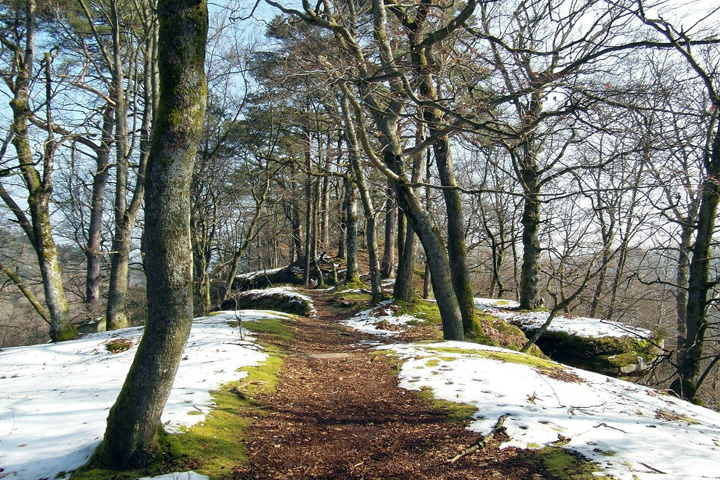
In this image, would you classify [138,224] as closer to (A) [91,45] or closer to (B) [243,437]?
(A) [91,45]

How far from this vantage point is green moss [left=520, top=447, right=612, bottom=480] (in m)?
2.89

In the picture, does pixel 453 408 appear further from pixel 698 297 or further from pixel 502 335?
pixel 698 297

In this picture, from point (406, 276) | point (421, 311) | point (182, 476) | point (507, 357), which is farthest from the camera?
point (406, 276)

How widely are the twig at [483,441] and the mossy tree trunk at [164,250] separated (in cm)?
227

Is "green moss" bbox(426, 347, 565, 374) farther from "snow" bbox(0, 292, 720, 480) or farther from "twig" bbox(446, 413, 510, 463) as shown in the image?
"twig" bbox(446, 413, 510, 463)

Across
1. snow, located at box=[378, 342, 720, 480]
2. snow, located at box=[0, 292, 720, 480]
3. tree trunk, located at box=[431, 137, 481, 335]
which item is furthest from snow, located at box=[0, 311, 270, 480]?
tree trunk, located at box=[431, 137, 481, 335]

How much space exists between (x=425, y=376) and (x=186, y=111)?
4.28 metres

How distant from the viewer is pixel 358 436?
3.93m

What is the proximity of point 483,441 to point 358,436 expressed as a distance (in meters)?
1.14

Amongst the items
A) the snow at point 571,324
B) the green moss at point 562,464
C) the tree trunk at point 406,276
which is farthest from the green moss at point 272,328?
the snow at point 571,324

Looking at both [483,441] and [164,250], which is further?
[483,441]

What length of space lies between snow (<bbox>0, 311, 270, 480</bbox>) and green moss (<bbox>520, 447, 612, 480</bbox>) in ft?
8.44

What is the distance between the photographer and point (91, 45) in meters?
13.6

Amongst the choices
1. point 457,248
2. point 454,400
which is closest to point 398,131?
point 457,248
